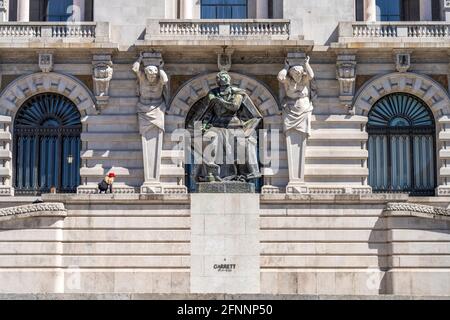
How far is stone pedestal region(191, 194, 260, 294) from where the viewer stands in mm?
33344

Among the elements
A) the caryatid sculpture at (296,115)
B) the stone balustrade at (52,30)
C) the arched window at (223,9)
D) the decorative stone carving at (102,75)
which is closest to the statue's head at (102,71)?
the decorative stone carving at (102,75)

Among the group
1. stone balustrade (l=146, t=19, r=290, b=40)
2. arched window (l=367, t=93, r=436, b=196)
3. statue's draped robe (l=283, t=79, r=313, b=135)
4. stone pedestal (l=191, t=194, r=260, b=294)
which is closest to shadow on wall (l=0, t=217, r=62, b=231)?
stone pedestal (l=191, t=194, r=260, b=294)

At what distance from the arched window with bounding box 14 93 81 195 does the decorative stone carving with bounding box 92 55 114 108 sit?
143 cm

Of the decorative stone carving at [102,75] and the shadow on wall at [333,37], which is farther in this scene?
the shadow on wall at [333,37]

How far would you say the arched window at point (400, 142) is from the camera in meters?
45.8

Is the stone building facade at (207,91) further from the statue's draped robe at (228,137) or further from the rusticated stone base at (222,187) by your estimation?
the rusticated stone base at (222,187)

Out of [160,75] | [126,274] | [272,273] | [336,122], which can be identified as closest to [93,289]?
[126,274]

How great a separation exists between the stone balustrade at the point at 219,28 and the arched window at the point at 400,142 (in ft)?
17.1

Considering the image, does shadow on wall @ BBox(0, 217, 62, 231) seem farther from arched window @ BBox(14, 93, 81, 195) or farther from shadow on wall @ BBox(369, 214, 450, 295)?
shadow on wall @ BBox(369, 214, 450, 295)

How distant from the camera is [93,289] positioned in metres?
39.9

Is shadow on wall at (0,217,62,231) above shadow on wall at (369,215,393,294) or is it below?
above

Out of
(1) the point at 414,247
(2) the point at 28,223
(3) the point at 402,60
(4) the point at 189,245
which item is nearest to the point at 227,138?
(4) the point at 189,245

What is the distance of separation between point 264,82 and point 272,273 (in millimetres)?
8792

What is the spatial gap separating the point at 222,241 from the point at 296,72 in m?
12.4
